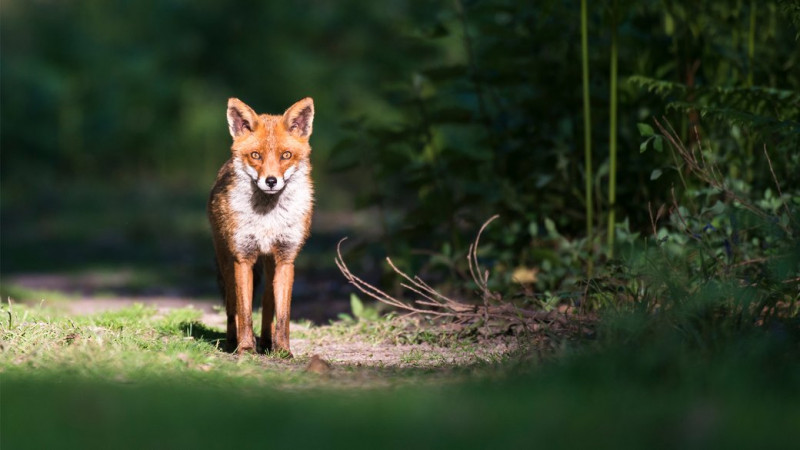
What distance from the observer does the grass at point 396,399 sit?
12.3 ft

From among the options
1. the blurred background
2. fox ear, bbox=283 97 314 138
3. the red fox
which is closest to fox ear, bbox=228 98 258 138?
the red fox

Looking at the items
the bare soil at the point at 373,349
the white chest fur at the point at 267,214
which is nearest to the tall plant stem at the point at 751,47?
the bare soil at the point at 373,349

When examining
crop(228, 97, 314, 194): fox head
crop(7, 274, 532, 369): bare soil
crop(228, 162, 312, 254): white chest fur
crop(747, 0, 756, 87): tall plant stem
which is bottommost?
crop(7, 274, 532, 369): bare soil

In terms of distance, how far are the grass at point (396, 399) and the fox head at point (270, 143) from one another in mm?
1010

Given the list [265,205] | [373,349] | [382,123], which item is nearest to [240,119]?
[265,205]

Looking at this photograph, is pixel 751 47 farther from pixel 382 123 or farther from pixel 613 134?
pixel 382 123

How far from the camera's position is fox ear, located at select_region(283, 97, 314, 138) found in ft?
18.8

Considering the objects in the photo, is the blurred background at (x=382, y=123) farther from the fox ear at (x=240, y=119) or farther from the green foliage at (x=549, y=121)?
the fox ear at (x=240, y=119)

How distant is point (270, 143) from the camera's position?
5.62 metres

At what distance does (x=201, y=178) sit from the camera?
22500mm

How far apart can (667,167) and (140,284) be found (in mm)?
6751

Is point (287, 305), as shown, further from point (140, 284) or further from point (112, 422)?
point (140, 284)

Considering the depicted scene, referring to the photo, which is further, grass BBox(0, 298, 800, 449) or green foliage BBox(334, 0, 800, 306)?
green foliage BBox(334, 0, 800, 306)

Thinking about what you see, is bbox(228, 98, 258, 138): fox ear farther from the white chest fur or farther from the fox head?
the white chest fur
